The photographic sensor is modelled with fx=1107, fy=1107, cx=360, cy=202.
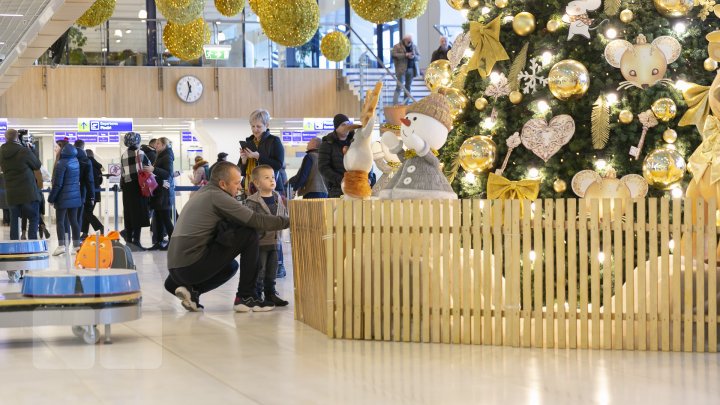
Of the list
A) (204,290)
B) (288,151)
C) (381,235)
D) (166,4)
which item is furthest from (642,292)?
(288,151)

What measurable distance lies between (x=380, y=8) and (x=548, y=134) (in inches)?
64.0

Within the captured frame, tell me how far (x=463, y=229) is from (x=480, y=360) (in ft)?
2.91

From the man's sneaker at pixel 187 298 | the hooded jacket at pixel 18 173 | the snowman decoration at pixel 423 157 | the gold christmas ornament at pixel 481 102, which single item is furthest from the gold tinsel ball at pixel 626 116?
the hooded jacket at pixel 18 173

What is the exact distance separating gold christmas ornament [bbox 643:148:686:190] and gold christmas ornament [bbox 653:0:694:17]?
41.5 inches

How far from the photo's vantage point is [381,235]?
6555 millimetres

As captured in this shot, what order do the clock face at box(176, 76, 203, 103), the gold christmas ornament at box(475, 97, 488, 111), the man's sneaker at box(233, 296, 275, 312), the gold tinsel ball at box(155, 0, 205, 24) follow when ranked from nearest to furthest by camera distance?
the man's sneaker at box(233, 296, 275, 312)
the gold christmas ornament at box(475, 97, 488, 111)
the gold tinsel ball at box(155, 0, 205, 24)
the clock face at box(176, 76, 203, 103)

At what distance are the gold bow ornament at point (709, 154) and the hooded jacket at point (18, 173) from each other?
858cm

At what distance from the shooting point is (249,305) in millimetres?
8078

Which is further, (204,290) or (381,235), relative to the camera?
(204,290)

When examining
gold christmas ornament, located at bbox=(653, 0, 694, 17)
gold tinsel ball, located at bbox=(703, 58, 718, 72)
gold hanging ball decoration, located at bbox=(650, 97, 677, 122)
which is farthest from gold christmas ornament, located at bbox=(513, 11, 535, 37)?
gold tinsel ball, located at bbox=(703, 58, 718, 72)

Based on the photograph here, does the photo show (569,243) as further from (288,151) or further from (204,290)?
(288,151)

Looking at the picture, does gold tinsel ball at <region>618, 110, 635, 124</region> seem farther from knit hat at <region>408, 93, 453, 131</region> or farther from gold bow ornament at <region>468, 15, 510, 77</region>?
knit hat at <region>408, 93, 453, 131</region>

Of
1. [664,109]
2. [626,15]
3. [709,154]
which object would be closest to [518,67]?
[626,15]

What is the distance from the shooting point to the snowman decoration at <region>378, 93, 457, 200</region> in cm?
689
